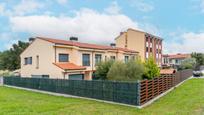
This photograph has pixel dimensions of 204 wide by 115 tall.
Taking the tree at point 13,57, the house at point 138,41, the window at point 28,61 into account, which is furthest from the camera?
the tree at point 13,57

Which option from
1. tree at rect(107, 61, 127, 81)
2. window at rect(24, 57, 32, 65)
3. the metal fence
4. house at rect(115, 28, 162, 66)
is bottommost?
the metal fence

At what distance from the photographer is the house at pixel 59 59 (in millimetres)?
30414

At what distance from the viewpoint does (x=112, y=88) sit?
17.8m

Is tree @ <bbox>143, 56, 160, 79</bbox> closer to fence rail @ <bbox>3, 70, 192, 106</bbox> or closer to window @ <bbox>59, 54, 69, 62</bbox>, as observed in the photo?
fence rail @ <bbox>3, 70, 192, 106</bbox>

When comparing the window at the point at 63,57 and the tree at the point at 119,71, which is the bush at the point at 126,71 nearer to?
the tree at the point at 119,71

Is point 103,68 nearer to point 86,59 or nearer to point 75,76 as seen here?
point 75,76

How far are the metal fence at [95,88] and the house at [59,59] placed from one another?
408 centimetres

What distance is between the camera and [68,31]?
42688 mm

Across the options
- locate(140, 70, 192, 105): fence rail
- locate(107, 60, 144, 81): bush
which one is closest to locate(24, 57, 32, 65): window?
locate(107, 60, 144, 81): bush

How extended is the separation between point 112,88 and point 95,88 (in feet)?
6.15

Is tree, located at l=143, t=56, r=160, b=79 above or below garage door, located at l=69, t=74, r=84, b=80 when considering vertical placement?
above

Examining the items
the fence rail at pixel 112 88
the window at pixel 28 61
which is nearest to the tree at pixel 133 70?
the fence rail at pixel 112 88

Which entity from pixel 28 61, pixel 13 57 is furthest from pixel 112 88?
pixel 13 57

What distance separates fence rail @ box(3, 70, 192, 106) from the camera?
16466 mm
